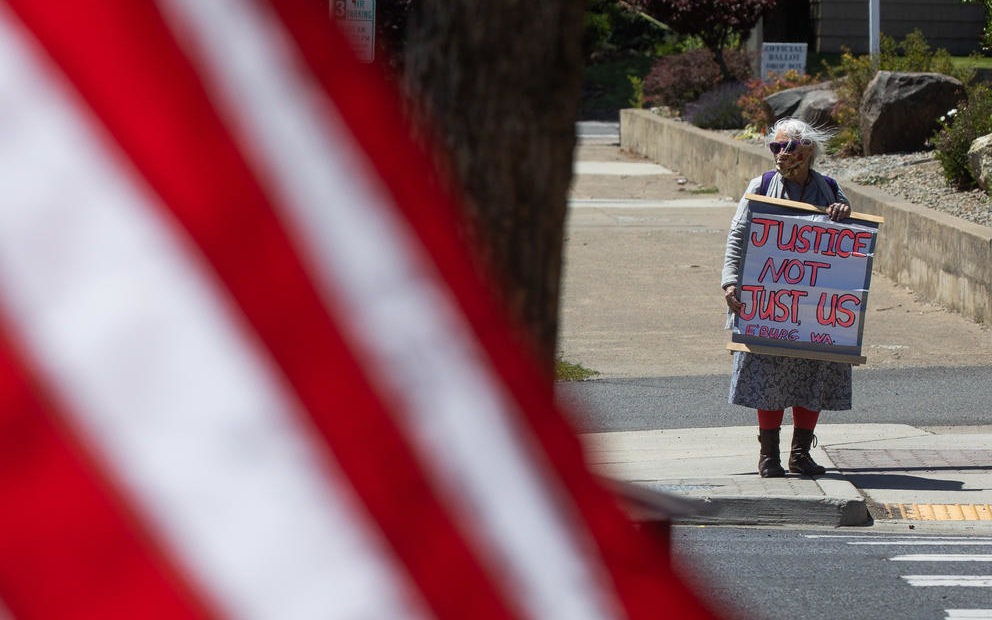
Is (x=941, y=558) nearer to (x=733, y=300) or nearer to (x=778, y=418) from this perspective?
(x=778, y=418)

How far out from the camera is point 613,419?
31.4ft

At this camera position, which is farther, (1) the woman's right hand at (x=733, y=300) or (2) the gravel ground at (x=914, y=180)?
(2) the gravel ground at (x=914, y=180)

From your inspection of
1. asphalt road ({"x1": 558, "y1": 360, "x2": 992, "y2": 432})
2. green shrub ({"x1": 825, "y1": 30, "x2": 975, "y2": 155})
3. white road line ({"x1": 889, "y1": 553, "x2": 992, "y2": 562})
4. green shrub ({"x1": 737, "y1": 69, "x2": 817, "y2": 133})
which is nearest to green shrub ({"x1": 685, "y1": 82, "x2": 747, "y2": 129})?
green shrub ({"x1": 737, "y1": 69, "x2": 817, "y2": 133})

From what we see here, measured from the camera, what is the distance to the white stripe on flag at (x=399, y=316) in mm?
1227

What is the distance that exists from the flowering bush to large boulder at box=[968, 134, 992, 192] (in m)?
14.7

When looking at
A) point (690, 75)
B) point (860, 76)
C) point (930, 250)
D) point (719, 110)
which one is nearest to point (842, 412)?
point (930, 250)

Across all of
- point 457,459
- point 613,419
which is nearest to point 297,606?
point 457,459

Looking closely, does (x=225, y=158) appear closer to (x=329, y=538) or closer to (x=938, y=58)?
(x=329, y=538)

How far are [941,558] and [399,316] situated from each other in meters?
5.88

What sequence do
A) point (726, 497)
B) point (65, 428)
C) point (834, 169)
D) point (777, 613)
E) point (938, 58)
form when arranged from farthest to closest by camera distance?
point (938, 58) → point (834, 169) → point (726, 497) → point (777, 613) → point (65, 428)

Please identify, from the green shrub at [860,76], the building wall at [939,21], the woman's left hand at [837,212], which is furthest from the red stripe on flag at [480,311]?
the building wall at [939,21]

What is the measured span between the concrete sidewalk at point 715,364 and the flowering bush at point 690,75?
10007 mm

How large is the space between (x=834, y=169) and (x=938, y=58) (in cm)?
415

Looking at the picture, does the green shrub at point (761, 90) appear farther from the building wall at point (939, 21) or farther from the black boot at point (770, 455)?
the black boot at point (770, 455)
